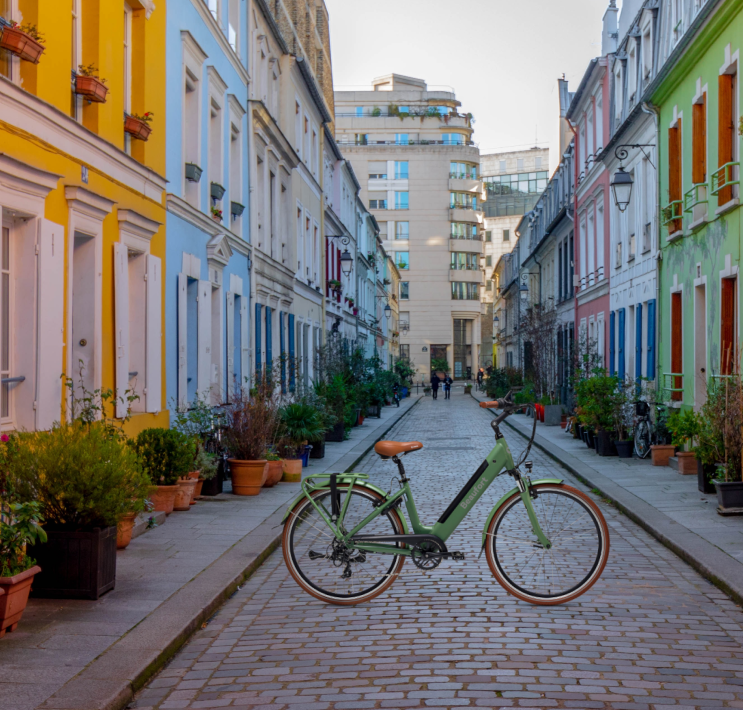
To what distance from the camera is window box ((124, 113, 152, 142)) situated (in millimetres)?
11617

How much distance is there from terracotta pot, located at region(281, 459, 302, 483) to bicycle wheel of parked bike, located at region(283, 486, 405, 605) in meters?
7.43

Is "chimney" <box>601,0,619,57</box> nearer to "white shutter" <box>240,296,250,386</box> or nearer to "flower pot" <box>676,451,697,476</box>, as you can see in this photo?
"white shutter" <box>240,296,250,386</box>

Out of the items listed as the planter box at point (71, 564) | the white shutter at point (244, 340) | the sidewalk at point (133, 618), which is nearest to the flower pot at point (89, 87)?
the sidewalk at point (133, 618)

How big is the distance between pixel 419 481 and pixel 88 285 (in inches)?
252

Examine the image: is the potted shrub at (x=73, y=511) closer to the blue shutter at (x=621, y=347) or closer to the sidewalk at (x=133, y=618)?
the sidewalk at (x=133, y=618)

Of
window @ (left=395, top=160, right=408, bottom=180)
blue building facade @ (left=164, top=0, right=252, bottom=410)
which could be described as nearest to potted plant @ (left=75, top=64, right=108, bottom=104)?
blue building facade @ (left=164, top=0, right=252, bottom=410)

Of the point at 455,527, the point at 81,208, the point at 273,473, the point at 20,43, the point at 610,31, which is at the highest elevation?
the point at 610,31

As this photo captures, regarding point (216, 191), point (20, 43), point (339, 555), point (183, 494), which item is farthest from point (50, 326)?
point (216, 191)

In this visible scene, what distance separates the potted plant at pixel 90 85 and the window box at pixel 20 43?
60.9 inches

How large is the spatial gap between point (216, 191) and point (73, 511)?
1069cm

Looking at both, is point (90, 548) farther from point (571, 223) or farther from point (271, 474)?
point (571, 223)

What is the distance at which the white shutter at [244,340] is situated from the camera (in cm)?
1920

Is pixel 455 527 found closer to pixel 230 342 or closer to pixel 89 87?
pixel 89 87

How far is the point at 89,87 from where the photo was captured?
985cm
